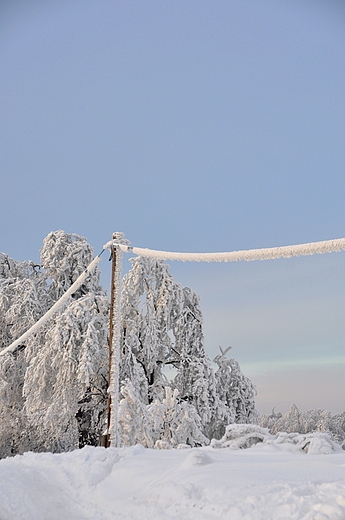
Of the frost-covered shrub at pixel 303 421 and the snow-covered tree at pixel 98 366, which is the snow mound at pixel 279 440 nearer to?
the snow-covered tree at pixel 98 366

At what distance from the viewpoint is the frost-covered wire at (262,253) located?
164 inches

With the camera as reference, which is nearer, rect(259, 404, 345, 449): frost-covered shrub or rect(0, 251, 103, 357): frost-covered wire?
rect(0, 251, 103, 357): frost-covered wire

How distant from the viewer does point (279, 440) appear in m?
4.86

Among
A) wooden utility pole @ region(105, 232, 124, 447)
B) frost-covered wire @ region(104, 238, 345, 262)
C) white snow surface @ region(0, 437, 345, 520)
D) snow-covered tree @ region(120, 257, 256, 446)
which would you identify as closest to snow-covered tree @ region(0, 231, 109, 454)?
snow-covered tree @ region(120, 257, 256, 446)

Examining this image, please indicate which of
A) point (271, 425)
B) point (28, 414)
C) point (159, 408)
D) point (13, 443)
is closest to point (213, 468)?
point (159, 408)

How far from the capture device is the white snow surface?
2.74 m

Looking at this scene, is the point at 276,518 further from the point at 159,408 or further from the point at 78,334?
the point at 78,334

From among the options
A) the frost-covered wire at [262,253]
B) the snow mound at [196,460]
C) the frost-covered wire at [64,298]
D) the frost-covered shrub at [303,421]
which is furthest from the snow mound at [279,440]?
the frost-covered shrub at [303,421]

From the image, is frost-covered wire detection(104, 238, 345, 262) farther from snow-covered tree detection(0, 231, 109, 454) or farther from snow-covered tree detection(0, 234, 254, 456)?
snow-covered tree detection(0, 231, 109, 454)

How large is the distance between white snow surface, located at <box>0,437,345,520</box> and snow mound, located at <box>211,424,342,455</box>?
77 millimetres

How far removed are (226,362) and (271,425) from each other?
19.0m

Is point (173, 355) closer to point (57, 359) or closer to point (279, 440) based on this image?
point (57, 359)

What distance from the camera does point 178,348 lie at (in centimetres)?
1408

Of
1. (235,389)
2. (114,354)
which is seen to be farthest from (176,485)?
(235,389)
